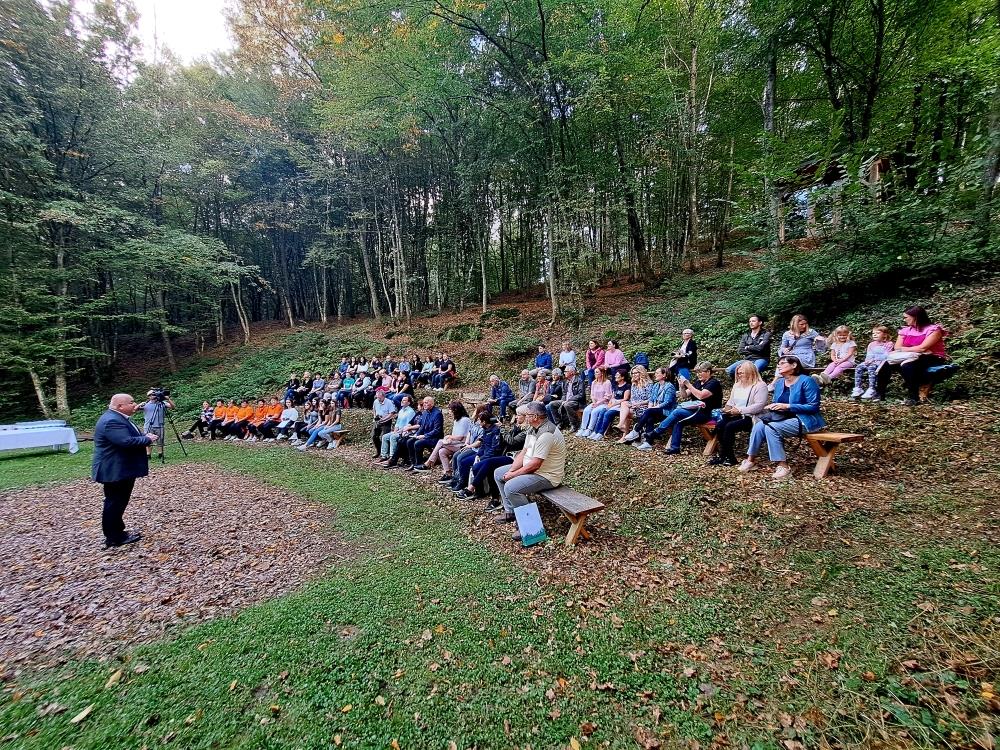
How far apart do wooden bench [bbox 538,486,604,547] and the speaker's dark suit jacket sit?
4479mm

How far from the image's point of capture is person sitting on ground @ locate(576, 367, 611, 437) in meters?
6.95

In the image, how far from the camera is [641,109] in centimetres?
1187

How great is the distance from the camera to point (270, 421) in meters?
11.1

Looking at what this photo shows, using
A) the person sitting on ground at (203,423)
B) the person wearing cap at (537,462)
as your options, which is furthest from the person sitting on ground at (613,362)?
the person sitting on ground at (203,423)

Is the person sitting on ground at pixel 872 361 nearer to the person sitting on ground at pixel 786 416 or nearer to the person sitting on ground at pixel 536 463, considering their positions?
the person sitting on ground at pixel 786 416

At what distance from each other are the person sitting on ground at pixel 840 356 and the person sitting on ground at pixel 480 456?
15.6ft

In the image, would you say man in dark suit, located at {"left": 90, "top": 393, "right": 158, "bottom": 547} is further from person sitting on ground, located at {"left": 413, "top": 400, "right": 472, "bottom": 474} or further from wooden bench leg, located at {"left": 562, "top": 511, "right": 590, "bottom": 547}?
wooden bench leg, located at {"left": 562, "top": 511, "right": 590, "bottom": 547}

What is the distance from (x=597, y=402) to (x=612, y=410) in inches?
18.5

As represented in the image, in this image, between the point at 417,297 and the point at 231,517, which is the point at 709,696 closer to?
the point at 231,517

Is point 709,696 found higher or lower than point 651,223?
lower

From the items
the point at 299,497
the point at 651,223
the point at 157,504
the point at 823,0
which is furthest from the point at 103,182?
the point at 823,0

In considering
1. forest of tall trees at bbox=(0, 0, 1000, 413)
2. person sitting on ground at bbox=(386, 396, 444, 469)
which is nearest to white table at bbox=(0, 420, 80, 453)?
forest of tall trees at bbox=(0, 0, 1000, 413)

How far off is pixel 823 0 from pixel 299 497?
13666 mm

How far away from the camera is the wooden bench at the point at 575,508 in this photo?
3.81m
